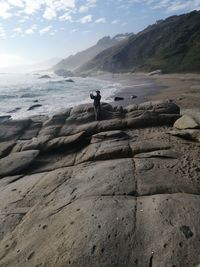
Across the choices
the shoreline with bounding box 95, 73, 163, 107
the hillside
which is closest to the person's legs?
the shoreline with bounding box 95, 73, 163, 107

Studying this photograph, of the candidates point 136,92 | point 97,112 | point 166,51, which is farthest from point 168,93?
point 166,51

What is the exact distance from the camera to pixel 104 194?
27.9 ft

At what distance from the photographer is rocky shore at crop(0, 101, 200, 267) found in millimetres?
6293

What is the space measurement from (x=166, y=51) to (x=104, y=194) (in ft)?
303

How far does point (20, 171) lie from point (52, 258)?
6569 mm

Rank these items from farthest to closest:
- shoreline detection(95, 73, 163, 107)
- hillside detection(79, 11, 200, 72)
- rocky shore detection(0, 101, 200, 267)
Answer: hillside detection(79, 11, 200, 72) < shoreline detection(95, 73, 163, 107) < rocky shore detection(0, 101, 200, 267)

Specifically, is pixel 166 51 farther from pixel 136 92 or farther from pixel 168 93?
pixel 168 93

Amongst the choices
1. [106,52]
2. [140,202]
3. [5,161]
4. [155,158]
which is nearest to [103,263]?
[140,202]

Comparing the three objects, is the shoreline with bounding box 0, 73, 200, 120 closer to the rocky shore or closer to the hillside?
the rocky shore

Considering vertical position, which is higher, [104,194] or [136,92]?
[104,194]

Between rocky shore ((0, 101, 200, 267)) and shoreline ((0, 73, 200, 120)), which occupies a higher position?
rocky shore ((0, 101, 200, 267))

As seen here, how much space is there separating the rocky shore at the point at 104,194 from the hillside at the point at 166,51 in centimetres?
5269

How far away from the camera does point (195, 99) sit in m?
26.5

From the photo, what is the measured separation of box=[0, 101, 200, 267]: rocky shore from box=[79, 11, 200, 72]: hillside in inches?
2074
